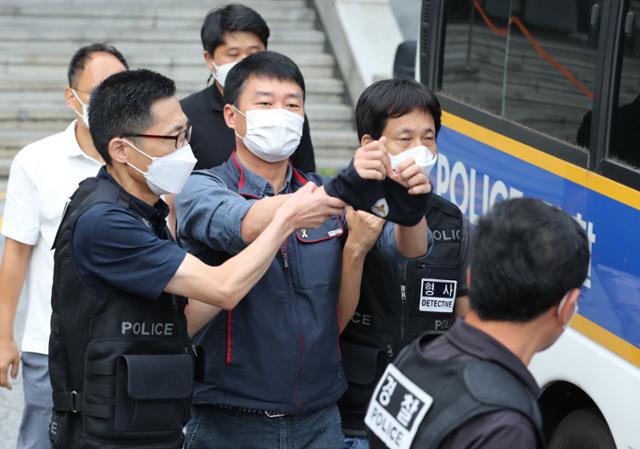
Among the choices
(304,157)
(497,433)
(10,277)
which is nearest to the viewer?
(497,433)

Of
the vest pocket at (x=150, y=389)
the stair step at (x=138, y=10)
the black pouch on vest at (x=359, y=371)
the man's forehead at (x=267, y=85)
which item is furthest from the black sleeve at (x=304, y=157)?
the stair step at (x=138, y=10)

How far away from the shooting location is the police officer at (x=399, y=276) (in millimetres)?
3283

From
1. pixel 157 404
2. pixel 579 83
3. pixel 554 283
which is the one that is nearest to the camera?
pixel 554 283

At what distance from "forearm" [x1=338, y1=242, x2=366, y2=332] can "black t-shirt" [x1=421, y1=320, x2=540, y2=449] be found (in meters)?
0.98

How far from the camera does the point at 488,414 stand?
79.7 inches

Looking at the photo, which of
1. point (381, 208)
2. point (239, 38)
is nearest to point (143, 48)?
point (239, 38)

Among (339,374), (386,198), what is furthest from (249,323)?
(386,198)

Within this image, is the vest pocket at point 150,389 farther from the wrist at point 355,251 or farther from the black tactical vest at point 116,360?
the wrist at point 355,251

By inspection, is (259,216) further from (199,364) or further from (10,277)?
(10,277)

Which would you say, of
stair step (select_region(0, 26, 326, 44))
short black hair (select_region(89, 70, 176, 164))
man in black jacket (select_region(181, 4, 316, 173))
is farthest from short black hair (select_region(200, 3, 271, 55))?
stair step (select_region(0, 26, 326, 44))

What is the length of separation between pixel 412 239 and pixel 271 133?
0.55 meters

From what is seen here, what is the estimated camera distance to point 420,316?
10.9ft

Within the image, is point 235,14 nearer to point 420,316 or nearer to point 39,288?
point 39,288

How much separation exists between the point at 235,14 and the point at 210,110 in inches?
22.0
